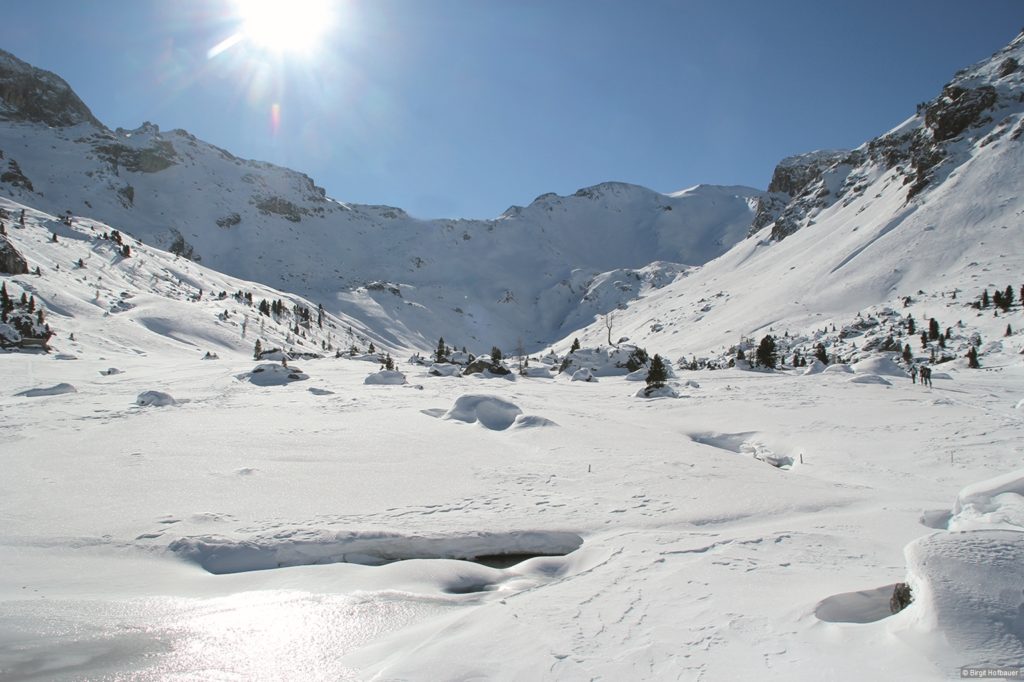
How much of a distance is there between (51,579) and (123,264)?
9215cm

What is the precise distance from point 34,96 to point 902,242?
251m

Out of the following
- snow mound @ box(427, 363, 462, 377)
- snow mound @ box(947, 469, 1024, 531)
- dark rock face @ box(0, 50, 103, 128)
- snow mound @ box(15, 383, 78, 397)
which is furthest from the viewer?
dark rock face @ box(0, 50, 103, 128)

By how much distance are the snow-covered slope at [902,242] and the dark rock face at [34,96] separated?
20446cm

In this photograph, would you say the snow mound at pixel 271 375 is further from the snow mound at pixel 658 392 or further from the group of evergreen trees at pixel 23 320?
the group of evergreen trees at pixel 23 320

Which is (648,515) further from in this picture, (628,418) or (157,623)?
(628,418)

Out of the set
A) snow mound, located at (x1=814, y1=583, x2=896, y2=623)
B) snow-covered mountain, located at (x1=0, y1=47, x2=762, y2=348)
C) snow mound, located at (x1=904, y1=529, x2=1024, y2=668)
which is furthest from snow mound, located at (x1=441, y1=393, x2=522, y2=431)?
snow-covered mountain, located at (x1=0, y1=47, x2=762, y2=348)

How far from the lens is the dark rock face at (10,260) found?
55188 millimetres

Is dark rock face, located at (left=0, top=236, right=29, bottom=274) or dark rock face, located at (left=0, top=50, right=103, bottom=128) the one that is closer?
Result: dark rock face, located at (left=0, top=236, right=29, bottom=274)

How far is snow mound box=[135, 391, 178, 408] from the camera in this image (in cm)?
1761

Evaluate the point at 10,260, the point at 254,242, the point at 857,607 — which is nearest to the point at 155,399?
the point at 857,607

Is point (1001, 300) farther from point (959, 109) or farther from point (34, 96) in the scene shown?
point (34, 96)

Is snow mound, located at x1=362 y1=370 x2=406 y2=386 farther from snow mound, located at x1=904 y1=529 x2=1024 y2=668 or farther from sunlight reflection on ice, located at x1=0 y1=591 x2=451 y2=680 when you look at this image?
snow mound, located at x1=904 y1=529 x2=1024 y2=668

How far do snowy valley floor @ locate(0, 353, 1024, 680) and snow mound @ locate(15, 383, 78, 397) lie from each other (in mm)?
2267

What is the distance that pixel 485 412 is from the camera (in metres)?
16.8
